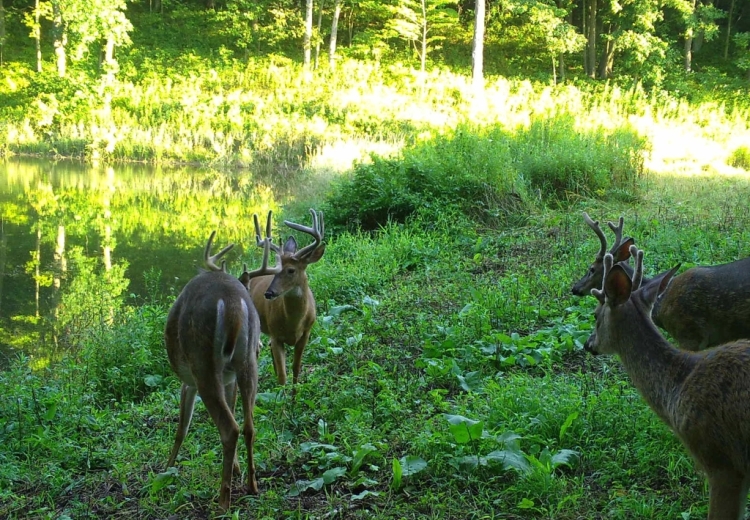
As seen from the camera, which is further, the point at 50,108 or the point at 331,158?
the point at 50,108

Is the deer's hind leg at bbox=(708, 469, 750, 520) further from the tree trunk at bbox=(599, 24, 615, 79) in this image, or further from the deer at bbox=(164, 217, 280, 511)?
the tree trunk at bbox=(599, 24, 615, 79)

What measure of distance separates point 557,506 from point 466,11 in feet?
127

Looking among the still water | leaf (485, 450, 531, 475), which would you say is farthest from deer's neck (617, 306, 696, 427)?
the still water

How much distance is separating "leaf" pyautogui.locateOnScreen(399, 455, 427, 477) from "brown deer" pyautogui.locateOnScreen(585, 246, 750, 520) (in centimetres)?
129

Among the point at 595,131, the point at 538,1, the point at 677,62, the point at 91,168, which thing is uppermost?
the point at 538,1

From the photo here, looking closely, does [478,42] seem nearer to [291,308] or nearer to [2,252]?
[2,252]

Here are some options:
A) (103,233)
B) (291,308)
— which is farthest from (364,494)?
(103,233)

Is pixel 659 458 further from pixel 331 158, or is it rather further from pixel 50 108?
pixel 50 108

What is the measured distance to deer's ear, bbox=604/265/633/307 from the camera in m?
4.24

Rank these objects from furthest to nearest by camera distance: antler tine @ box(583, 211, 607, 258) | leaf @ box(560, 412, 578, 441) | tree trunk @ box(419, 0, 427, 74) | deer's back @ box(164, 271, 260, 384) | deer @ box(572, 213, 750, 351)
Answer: tree trunk @ box(419, 0, 427, 74) → antler tine @ box(583, 211, 607, 258) → deer @ box(572, 213, 750, 351) → leaf @ box(560, 412, 578, 441) → deer's back @ box(164, 271, 260, 384)

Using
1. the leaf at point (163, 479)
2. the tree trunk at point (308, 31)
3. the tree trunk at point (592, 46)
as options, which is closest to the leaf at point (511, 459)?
the leaf at point (163, 479)

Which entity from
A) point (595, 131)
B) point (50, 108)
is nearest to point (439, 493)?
point (595, 131)

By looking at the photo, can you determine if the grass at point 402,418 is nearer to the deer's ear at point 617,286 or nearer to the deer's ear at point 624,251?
the deer's ear at point 624,251

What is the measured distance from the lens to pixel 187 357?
4.63 metres
